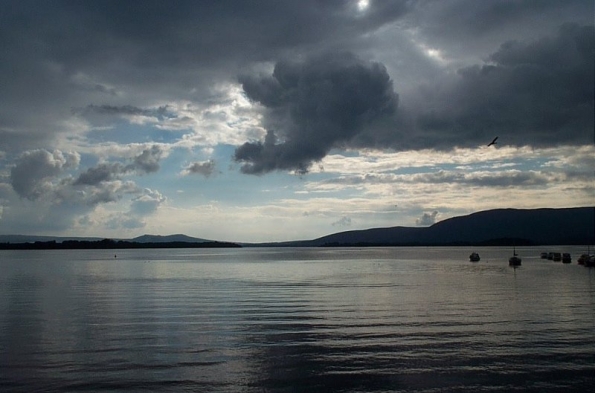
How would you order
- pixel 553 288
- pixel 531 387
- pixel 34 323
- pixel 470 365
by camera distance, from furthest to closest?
1. pixel 553 288
2. pixel 34 323
3. pixel 470 365
4. pixel 531 387

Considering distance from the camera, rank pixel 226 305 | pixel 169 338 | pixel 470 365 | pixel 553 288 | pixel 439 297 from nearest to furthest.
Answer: pixel 470 365
pixel 169 338
pixel 226 305
pixel 439 297
pixel 553 288

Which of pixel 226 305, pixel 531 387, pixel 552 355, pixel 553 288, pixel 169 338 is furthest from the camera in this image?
pixel 553 288

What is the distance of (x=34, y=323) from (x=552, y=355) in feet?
105

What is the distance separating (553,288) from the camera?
192ft

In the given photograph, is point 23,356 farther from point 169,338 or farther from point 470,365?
point 470,365

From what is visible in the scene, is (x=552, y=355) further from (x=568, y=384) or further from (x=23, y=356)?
(x=23, y=356)

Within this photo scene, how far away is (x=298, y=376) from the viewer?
20.5 metres

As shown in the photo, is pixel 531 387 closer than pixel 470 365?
Yes

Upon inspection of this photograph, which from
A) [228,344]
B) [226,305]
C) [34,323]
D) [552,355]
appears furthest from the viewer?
[226,305]

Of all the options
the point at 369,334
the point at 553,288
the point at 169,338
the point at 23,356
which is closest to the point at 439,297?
the point at 553,288

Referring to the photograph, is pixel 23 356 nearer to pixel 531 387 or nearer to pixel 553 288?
pixel 531 387

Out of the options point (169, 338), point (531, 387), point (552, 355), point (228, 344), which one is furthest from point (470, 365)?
point (169, 338)

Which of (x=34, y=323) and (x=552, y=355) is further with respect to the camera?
(x=34, y=323)

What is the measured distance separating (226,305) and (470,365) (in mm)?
25974
